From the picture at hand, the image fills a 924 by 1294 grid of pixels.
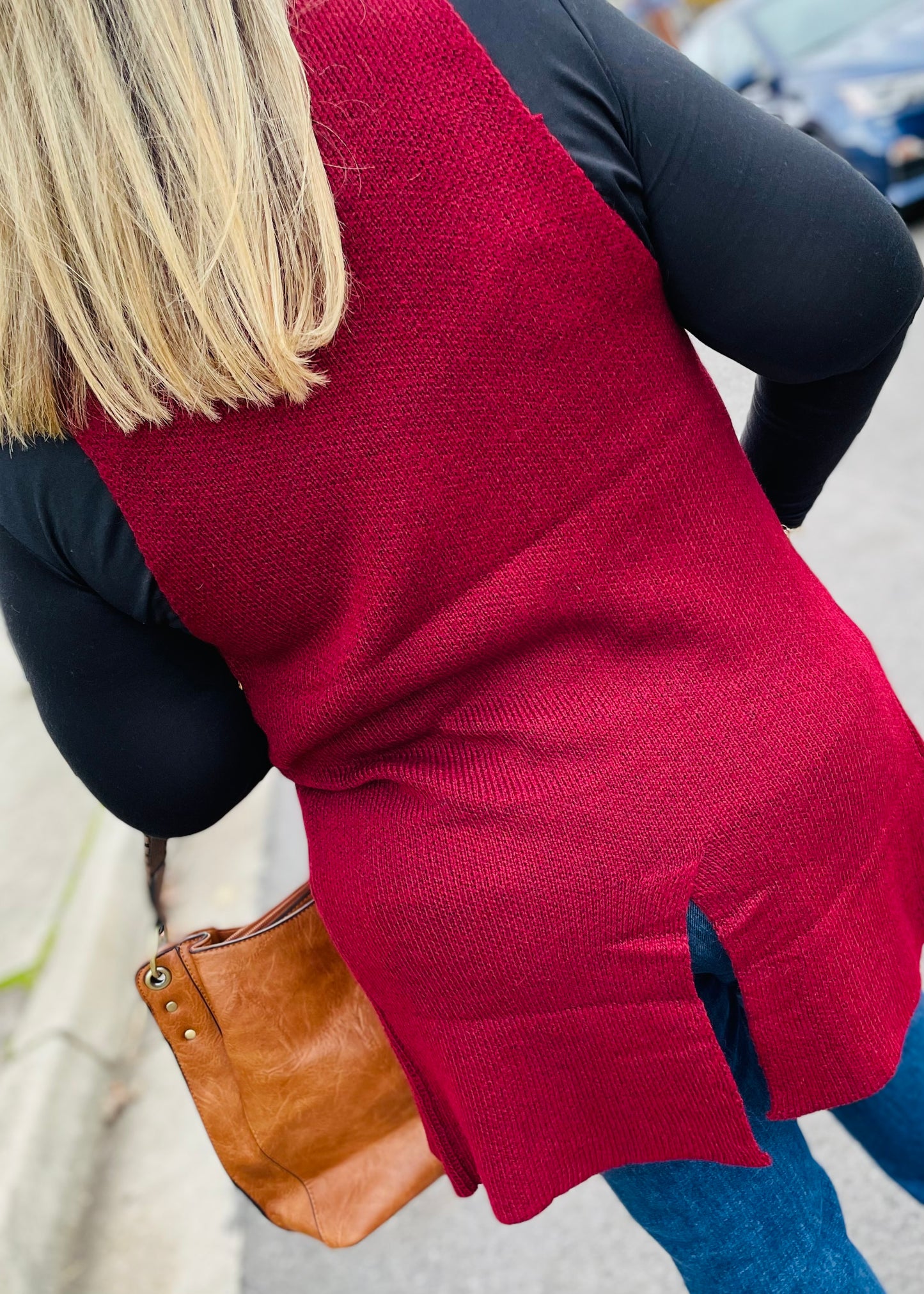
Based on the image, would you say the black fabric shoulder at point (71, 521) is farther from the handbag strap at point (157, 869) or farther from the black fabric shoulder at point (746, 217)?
the black fabric shoulder at point (746, 217)

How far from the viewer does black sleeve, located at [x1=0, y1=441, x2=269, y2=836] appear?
3.56ft

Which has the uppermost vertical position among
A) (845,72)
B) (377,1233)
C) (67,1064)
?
(845,72)

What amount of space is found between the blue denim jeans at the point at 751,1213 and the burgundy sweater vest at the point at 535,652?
8 cm

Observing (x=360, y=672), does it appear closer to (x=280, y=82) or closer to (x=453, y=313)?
(x=453, y=313)

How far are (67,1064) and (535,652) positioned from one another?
252 centimetres

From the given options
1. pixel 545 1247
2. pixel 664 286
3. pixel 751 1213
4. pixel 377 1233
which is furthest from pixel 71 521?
pixel 377 1233

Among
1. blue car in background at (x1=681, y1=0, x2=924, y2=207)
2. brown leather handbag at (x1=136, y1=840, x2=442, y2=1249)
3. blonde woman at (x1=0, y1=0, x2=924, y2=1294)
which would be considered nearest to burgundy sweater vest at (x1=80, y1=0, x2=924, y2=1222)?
blonde woman at (x1=0, y1=0, x2=924, y2=1294)

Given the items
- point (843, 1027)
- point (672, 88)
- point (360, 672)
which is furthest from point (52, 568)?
point (843, 1027)

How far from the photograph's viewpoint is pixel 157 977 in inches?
55.9

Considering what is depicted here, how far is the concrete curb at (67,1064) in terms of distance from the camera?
2.64m

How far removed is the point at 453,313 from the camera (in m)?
0.98

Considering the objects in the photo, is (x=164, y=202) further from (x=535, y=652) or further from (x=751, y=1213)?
(x=751, y=1213)

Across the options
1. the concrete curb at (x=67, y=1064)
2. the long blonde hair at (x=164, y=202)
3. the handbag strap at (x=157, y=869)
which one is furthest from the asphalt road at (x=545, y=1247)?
the handbag strap at (x=157, y=869)

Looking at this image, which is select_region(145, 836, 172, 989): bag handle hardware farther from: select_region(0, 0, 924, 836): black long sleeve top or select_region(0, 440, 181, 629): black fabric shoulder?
select_region(0, 440, 181, 629): black fabric shoulder
